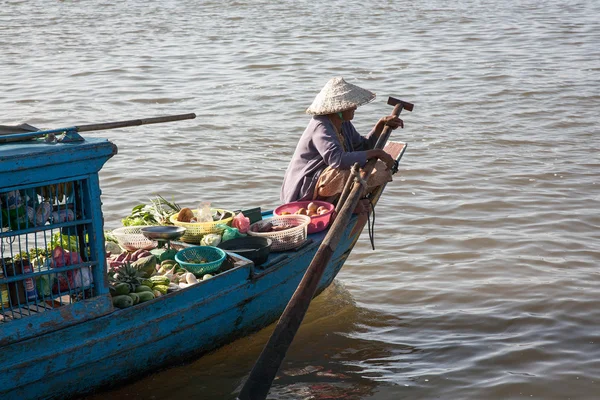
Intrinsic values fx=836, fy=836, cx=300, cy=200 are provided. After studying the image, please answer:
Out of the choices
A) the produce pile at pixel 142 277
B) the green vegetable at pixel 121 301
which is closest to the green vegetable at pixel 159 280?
the produce pile at pixel 142 277

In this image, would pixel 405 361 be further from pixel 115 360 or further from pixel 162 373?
pixel 115 360

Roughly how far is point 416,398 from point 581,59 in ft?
33.5

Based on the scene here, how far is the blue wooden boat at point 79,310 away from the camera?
3.67 meters

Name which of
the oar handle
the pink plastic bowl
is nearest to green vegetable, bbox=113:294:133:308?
the oar handle

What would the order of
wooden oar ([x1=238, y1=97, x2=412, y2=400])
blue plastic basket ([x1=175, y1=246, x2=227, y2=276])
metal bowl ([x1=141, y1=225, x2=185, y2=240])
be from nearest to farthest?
1. wooden oar ([x1=238, y1=97, x2=412, y2=400])
2. blue plastic basket ([x1=175, y1=246, x2=227, y2=276])
3. metal bowl ([x1=141, y1=225, x2=185, y2=240])

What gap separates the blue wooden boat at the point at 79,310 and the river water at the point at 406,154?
0.28 m

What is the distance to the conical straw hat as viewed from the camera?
525 cm

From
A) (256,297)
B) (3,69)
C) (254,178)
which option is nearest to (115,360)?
(256,297)

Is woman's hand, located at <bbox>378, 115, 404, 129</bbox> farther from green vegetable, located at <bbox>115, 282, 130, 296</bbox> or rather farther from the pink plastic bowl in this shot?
green vegetable, located at <bbox>115, 282, 130, 296</bbox>

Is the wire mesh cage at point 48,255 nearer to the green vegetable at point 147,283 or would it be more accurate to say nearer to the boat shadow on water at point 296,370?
the green vegetable at point 147,283

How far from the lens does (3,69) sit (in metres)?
13.1

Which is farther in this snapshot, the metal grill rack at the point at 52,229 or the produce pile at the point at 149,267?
the produce pile at the point at 149,267

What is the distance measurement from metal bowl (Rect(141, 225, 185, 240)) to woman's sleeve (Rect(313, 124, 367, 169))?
1.01m

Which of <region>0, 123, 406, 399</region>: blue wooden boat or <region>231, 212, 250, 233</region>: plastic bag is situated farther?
<region>231, 212, 250, 233</region>: plastic bag
